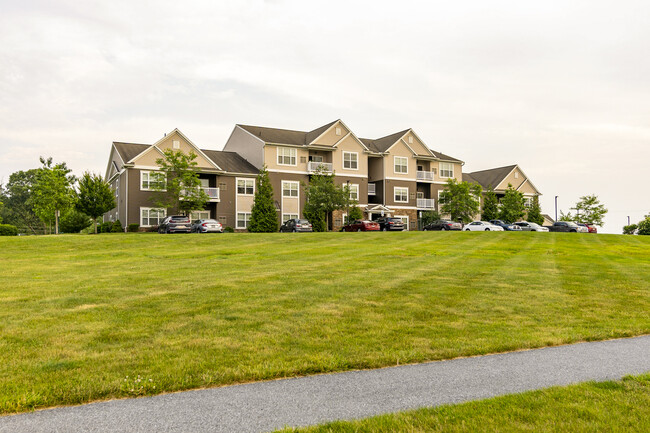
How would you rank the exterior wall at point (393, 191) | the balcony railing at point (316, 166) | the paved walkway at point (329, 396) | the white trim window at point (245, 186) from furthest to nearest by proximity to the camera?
the exterior wall at point (393, 191), the balcony railing at point (316, 166), the white trim window at point (245, 186), the paved walkway at point (329, 396)

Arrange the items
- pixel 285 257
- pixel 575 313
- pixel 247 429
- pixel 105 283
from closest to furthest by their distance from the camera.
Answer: pixel 247 429 < pixel 575 313 < pixel 105 283 < pixel 285 257

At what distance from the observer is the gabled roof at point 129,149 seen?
1670 inches

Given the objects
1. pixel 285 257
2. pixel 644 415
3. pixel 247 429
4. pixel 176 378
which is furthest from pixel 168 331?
pixel 285 257

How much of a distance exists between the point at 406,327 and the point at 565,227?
5138cm

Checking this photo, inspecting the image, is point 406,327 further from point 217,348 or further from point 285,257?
point 285,257

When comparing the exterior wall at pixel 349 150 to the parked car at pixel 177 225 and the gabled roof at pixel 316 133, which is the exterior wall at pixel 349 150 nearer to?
the gabled roof at pixel 316 133

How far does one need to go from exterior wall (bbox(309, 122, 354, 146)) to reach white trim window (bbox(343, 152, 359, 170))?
199 cm

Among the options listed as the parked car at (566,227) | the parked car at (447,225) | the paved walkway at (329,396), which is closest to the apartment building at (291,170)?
the parked car at (447,225)

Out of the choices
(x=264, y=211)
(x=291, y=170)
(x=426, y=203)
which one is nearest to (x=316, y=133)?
(x=291, y=170)

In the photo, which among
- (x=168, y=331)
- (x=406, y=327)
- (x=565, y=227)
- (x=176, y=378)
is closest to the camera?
(x=176, y=378)

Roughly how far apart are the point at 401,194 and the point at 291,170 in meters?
14.5

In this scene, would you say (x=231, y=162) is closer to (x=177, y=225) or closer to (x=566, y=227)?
(x=177, y=225)

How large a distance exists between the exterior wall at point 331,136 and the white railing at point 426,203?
43.3ft

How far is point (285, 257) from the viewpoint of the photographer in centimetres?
1797
